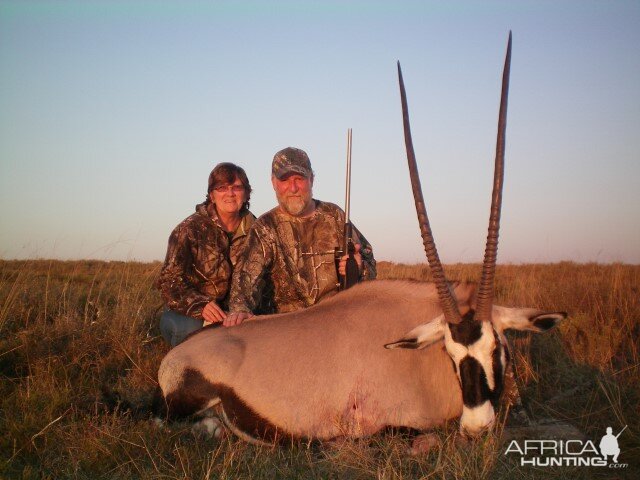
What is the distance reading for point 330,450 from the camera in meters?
3.78

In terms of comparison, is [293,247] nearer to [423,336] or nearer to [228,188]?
[228,188]

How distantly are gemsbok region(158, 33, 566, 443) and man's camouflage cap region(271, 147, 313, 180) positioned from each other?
2110mm

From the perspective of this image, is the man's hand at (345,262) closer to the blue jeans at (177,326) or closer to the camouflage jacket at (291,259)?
the camouflage jacket at (291,259)

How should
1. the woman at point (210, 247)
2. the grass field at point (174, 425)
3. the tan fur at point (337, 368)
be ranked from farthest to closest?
the woman at point (210, 247) < the tan fur at point (337, 368) < the grass field at point (174, 425)

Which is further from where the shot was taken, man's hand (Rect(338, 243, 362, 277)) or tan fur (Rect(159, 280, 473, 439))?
man's hand (Rect(338, 243, 362, 277))

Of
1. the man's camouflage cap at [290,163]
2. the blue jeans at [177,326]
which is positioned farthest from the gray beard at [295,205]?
the blue jeans at [177,326]

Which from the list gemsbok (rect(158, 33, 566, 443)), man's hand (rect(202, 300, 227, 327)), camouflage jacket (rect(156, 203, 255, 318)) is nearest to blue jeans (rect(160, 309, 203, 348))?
camouflage jacket (rect(156, 203, 255, 318))

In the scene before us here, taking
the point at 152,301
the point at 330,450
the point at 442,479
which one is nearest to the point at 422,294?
the point at 330,450

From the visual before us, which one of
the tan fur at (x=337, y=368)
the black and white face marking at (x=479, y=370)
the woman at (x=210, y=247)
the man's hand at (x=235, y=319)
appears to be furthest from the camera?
the woman at (x=210, y=247)

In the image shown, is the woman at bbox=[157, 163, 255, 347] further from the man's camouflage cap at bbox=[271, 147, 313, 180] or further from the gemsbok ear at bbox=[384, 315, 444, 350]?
the gemsbok ear at bbox=[384, 315, 444, 350]

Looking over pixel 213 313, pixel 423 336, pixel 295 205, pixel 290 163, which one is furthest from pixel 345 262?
pixel 423 336

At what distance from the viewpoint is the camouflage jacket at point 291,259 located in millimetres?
6008

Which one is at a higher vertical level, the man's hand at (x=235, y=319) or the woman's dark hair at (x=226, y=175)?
the woman's dark hair at (x=226, y=175)

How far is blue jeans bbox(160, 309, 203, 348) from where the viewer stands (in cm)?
598
